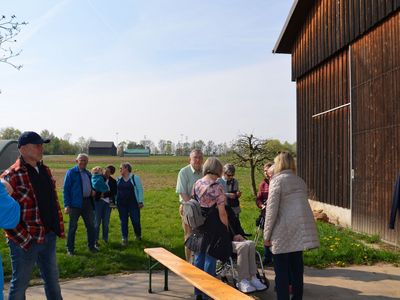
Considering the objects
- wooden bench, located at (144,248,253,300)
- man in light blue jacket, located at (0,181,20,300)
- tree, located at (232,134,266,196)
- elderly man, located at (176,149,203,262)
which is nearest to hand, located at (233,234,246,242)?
wooden bench, located at (144,248,253,300)

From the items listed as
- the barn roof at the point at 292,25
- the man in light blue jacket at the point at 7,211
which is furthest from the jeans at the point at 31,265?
the barn roof at the point at 292,25

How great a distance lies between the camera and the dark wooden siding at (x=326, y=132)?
12.5m

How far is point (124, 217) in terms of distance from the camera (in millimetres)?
10133

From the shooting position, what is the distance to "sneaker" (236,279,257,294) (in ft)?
18.8

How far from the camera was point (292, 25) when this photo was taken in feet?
53.0

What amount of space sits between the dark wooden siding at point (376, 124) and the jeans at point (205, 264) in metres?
5.28

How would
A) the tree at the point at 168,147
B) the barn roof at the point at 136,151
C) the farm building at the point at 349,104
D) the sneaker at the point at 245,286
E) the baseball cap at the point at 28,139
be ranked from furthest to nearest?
1. the tree at the point at 168,147
2. the barn roof at the point at 136,151
3. the farm building at the point at 349,104
4. the sneaker at the point at 245,286
5. the baseball cap at the point at 28,139

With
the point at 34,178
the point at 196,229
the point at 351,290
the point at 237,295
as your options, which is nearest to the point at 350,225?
the point at 351,290

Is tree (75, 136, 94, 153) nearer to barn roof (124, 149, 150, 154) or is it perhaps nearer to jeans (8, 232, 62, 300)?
barn roof (124, 149, 150, 154)

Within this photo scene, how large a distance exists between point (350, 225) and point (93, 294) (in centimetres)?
773

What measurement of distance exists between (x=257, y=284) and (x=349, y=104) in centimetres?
762

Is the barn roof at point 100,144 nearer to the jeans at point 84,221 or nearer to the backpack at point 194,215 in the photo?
the jeans at point 84,221

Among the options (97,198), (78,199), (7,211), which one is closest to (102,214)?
(97,198)

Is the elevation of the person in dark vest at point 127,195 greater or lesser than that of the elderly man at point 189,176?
lesser
